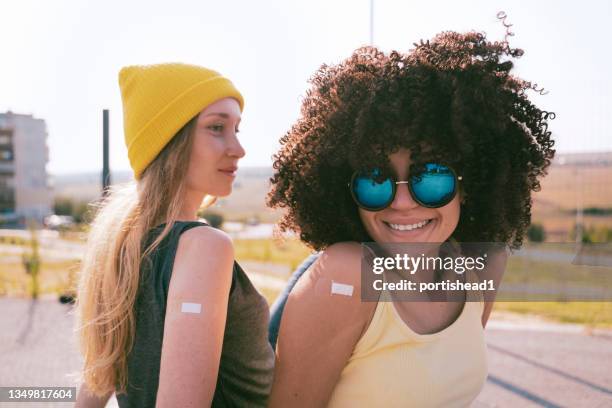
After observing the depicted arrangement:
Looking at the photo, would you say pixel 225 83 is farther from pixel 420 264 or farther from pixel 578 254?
pixel 578 254

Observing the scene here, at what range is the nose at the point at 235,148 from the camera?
1.90 m

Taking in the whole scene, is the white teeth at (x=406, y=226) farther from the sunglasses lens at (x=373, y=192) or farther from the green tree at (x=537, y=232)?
the green tree at (x=537, y=232)

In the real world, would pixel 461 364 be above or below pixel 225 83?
below

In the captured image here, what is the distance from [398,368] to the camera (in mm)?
1579

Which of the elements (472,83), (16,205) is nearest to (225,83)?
(472,83)

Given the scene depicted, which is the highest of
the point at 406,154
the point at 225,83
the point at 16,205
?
the point at 225,83

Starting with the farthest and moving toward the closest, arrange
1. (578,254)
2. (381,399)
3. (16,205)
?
(16,205) → (578,254) → (381,399)

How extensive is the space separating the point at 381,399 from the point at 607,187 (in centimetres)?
1560

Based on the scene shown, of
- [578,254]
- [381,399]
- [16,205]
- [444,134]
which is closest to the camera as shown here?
[381,399]

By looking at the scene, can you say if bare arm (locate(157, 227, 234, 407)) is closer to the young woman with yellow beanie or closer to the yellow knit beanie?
the young woman with yellow beanie

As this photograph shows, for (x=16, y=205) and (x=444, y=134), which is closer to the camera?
(x=444, y=134)

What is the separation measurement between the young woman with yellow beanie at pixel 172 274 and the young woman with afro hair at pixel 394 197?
0.49ft

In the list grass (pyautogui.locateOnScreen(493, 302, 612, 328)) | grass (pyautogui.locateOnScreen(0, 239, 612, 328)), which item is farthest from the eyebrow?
grass (pyautogui.locateOnScreen(493, 302, 612, 328))

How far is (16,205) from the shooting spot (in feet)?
48.6
